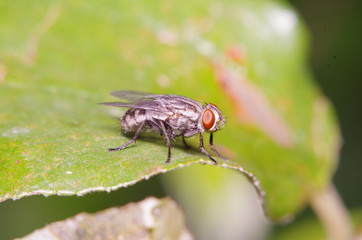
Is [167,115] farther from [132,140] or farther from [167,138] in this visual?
[132,140]

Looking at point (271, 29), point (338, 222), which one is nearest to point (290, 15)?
point (271, 29)

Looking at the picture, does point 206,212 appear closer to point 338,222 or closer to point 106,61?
point 338,222

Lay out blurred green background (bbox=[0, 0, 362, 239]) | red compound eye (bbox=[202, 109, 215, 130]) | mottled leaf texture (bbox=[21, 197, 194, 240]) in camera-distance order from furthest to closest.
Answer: blurred green background (bbox=[0, 0, 362, 239]) → red compound eye (bbox=[202, 109, 215, 130]) → mottled leaf texture (bbox=[21, 197, 194, 240])

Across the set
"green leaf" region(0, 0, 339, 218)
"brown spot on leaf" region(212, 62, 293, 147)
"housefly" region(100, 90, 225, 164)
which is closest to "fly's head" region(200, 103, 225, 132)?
"housefly" region(100, 90, 225, 164)

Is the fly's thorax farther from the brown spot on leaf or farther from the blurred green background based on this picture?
the blurred green background

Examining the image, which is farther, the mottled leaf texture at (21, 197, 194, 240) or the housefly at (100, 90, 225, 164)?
the housefly at (100, 90, 225, 164)

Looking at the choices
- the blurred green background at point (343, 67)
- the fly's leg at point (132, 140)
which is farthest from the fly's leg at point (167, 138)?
the blurred green background at point (343, 67)

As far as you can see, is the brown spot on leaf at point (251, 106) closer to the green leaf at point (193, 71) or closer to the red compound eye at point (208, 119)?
the green leaf at point (193, 71)

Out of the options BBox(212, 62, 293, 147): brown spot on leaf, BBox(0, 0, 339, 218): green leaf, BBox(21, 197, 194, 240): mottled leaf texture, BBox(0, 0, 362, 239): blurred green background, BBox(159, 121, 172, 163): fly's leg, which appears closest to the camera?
BBox(21, 197, 194, 240): mottled leaf texture
